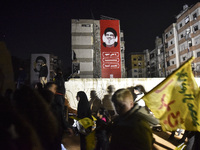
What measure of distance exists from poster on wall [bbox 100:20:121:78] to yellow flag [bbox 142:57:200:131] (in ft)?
40.3

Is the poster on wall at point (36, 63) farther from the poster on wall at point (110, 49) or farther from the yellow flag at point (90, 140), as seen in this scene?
the yellow flag at point (90, 140)

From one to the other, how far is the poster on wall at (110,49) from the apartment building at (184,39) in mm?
24864

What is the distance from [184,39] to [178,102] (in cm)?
4121

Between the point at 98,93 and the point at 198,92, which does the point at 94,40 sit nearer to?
the point at 98,93

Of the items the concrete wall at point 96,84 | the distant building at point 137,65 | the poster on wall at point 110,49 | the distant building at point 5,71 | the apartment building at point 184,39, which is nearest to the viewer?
the distant building at point 5,71

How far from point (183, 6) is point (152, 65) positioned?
92.9ft

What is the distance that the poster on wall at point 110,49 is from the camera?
1523 cm

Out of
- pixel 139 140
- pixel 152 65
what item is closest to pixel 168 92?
pixel 139 140

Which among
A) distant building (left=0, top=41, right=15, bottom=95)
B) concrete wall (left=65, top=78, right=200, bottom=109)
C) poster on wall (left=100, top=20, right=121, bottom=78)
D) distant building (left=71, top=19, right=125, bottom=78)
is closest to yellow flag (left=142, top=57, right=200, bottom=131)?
distant building (left=0, top=41, right=15, bottom=95)

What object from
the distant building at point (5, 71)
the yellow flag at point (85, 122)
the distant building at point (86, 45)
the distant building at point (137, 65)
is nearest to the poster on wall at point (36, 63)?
the distant building at point (86, 45)

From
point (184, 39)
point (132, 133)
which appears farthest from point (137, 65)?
point (132, 133)

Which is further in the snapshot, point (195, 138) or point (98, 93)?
point (98, 93)

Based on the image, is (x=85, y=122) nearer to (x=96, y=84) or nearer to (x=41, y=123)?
(x=41, y=123)

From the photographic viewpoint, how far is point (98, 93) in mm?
10438
